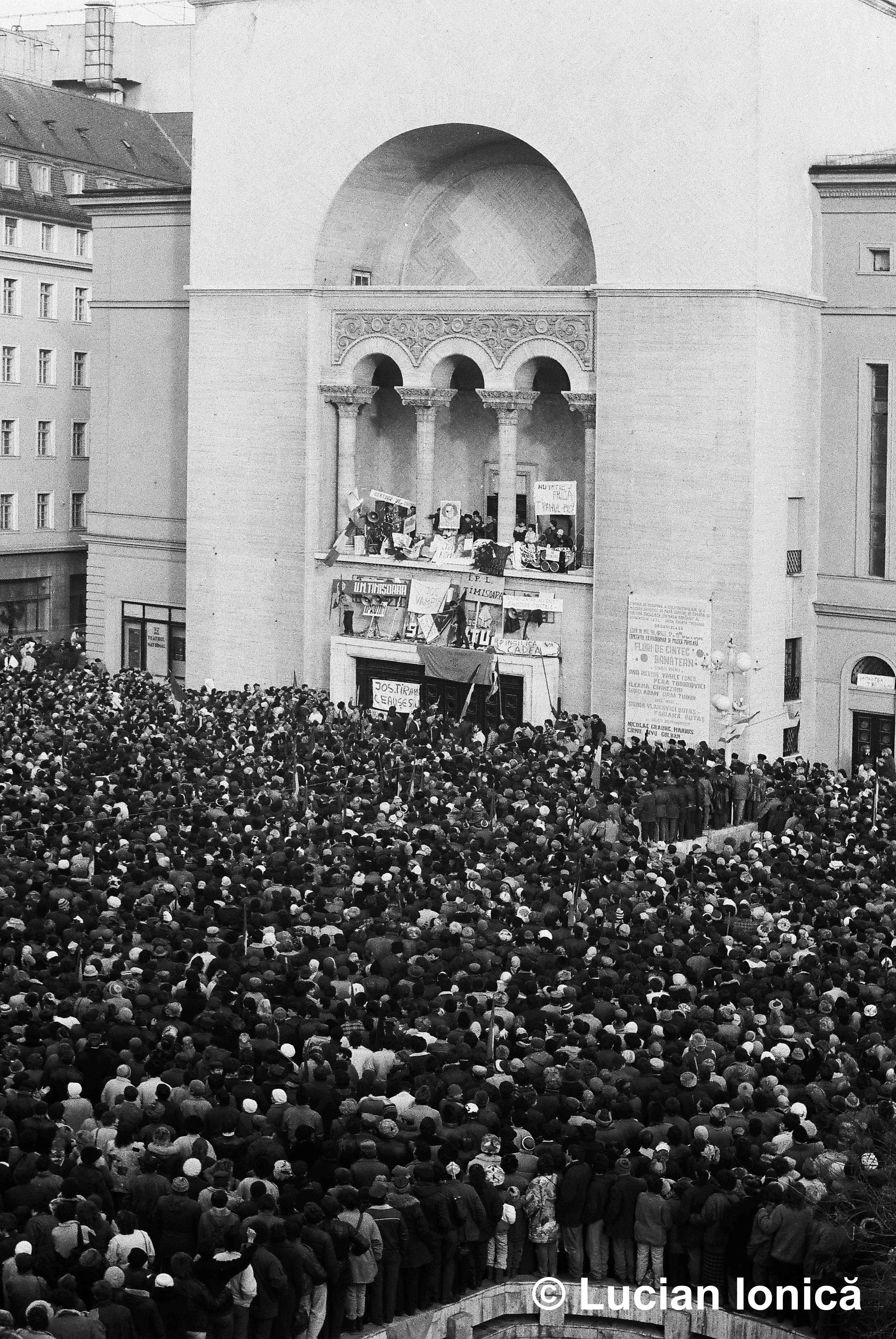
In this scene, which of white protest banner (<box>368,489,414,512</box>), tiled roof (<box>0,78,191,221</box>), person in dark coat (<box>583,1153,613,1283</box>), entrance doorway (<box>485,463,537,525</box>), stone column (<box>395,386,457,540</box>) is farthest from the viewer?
tiled roof (<box>0,78,191,221</box>)

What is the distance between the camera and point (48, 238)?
58.9m

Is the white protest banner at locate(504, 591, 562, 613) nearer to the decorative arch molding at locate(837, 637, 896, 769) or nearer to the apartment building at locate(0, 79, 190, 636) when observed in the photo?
the decorative arch molding at locate(837, 637, 896, 769)

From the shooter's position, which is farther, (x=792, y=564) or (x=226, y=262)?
(x=226, y=262)

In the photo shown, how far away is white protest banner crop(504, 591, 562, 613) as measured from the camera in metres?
40.0

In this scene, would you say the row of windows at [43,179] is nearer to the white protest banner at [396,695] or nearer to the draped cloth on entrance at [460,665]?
the white protest banner at [396,695]

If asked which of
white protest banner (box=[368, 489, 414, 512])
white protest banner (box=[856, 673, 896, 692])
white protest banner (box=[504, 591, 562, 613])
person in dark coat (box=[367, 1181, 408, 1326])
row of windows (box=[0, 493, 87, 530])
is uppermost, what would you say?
row of windows (box=[0, 493, 87, 530])

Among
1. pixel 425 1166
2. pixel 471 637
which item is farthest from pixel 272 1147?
pixel 471 637

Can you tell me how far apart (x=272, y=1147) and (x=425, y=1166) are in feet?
4.15

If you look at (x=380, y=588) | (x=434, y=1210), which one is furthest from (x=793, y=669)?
(x=434, y=1210)

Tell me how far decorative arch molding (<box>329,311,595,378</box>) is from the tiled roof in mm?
15534

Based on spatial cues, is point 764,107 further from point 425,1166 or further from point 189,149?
point 189,149

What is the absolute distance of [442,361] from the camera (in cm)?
4175

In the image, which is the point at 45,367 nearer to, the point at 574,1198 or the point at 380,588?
the point at 380,588

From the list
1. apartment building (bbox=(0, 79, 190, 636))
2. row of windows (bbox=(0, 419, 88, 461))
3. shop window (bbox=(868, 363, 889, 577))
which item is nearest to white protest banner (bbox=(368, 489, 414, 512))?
shop window (bbox=(868, 363, 889, 577))
